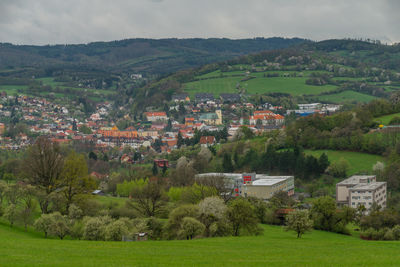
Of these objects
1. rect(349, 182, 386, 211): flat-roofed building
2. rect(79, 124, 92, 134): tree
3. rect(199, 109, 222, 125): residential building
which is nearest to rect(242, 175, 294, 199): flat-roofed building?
rect(349, 182, 386, 211): flat-roofed building

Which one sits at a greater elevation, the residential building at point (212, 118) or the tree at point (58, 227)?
the residential building at point (212, 118)

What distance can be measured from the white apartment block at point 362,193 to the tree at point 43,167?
112 feet

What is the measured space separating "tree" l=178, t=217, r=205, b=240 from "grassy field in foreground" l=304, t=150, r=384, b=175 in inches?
1742

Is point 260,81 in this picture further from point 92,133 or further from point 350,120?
point 350,120

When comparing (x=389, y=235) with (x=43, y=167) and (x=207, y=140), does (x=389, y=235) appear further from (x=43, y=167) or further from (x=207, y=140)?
(x=207, y=140)

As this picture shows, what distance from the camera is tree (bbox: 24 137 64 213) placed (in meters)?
50.0

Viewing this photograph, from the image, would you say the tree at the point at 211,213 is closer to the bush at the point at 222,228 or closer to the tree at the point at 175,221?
the bush at the point at 222,228

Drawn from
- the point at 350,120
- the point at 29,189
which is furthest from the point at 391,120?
the point at 29,189

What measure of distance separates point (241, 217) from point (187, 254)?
14.5 meters

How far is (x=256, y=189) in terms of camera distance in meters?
72.6

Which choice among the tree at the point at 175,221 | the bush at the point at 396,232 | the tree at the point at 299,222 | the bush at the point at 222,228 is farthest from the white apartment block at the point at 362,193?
the tree at the point at 175,221

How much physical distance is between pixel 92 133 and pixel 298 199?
97.0 m

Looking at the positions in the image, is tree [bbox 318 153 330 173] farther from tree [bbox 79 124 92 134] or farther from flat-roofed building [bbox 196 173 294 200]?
tree [bbox 79 124 92 134]

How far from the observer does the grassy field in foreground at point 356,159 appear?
7881 centimetres
